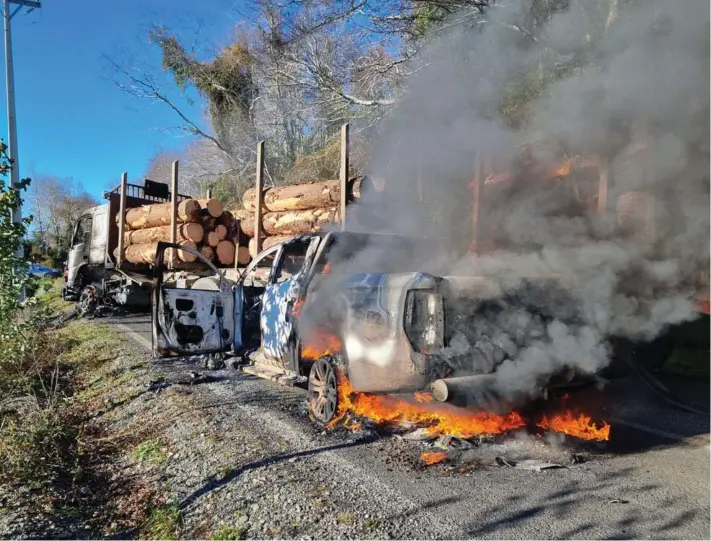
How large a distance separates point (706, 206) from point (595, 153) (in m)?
0.85

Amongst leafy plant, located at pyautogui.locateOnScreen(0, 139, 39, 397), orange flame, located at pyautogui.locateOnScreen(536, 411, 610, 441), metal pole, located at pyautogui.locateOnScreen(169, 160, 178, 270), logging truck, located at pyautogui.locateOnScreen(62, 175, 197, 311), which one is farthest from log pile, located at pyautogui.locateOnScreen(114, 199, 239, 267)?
orange flame, located at pyautogui.locateOnScreen(536, 411, 610, 441)

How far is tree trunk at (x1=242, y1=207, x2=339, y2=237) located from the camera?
8875 mm

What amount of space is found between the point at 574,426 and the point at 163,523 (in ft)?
9.68

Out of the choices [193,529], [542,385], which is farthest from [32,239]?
[542,385]

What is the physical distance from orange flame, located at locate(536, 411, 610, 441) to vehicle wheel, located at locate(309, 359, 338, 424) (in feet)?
5.37

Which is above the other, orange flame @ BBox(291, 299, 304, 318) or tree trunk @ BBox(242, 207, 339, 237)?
tree trunk @ BBox(242, 207, 339, 237)

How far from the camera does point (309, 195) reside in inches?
360

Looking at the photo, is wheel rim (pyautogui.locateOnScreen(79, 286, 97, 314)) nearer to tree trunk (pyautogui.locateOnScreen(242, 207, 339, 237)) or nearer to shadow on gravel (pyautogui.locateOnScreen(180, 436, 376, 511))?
tree trunk (pyautogui.locateOnScreen(242, 207, 339, 237))

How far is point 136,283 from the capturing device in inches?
485

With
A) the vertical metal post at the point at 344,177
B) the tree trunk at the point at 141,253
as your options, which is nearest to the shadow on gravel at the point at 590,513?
the vertical metal post at the point at 344,177

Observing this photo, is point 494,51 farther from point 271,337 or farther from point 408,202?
point 271,337

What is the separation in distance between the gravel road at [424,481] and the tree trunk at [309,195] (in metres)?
4.10

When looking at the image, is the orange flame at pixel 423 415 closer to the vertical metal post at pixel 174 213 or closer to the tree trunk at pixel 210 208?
the vertical metal post at pixel 174 213

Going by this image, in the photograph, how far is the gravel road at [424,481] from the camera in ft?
8.96
